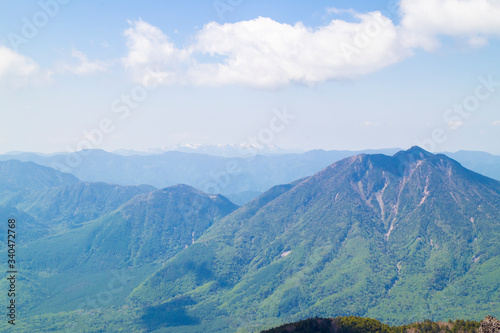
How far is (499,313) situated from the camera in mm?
184500

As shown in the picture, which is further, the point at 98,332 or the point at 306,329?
the point at 98,332

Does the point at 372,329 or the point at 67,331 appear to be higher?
the point at 372,329

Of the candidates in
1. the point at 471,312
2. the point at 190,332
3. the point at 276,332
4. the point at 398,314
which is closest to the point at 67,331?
the point at 190,332

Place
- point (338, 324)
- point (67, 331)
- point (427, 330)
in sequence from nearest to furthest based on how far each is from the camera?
point (427, 330) → point (338, 324) → point (67, 331)

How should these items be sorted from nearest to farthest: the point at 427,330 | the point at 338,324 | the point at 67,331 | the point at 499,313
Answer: the point at 427,330 → the point at 338,324 → the point at 499,313 → the point at 67,331

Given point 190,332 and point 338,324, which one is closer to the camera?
point 338,324

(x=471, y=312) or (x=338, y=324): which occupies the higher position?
(x=338, y=324)

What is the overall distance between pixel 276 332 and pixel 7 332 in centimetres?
15579

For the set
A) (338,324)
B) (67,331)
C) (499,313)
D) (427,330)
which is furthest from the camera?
(67,331)

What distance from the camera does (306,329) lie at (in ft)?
394

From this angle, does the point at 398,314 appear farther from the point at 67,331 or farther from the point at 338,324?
the point at 67,331

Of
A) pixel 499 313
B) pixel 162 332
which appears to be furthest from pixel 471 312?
pixel 162 332

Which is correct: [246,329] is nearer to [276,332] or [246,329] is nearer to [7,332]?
[276,332]

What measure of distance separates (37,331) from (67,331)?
15.9m
